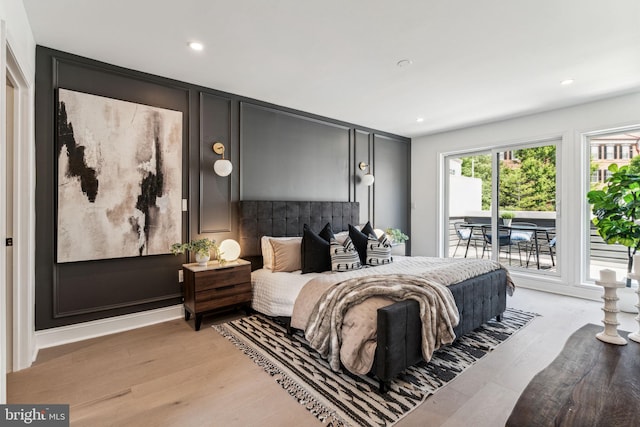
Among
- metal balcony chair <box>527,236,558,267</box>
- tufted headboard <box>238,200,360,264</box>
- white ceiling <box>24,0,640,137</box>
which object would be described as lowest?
metal balcony chair <box>527,236,558,267</box>

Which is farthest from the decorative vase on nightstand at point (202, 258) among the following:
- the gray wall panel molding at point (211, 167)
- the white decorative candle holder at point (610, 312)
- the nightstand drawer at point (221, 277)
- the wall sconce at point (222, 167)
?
the white decorative candle holder at point (610, 312)

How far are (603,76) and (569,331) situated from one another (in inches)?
104

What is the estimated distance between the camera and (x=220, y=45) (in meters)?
2.59

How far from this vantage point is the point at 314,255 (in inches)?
131

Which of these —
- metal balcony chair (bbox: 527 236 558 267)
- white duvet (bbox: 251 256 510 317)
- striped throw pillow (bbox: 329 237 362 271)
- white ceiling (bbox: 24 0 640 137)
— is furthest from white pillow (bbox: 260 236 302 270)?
metal balcony chair (bbox: 527 236 558 267)

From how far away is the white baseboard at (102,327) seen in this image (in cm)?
266

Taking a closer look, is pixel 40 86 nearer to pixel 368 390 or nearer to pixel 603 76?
pixel 368 390

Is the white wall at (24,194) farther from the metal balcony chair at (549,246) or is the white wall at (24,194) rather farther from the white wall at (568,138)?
the metal balcony chair at (549,246)

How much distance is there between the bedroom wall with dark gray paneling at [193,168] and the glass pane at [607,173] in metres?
3.04

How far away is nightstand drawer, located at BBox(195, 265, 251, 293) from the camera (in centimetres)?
299

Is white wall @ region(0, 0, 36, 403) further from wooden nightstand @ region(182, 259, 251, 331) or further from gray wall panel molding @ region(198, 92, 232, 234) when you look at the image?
gray wall panel molding @ region(198, 92, 232, 234)

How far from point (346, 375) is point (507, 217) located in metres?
4.09

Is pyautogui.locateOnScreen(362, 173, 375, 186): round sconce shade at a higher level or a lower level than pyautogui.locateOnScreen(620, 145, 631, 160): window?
lower

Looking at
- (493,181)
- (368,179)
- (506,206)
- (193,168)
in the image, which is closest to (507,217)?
(506,206)
